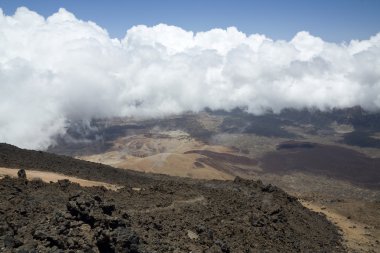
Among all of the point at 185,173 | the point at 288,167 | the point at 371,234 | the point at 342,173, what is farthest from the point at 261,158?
the point at 371,234

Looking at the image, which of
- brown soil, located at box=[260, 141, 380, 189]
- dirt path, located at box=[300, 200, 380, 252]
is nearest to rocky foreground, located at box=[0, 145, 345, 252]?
dirt path, located at box=[300, 200, 380, 252]

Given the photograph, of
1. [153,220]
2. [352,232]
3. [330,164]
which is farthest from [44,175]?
[330,164]

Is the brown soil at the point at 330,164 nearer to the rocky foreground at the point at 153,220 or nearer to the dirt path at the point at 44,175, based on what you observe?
the rocky foreground at the point at 153,220

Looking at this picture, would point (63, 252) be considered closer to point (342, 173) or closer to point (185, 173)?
point (185, 173)

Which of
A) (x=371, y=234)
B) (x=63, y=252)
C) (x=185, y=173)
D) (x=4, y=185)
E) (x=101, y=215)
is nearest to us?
(x=63, y=252)

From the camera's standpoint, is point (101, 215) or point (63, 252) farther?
point (101, 215)

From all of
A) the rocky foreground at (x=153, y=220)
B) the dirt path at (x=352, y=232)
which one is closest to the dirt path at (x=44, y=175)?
the rocky foreground at (x=153, y=220)

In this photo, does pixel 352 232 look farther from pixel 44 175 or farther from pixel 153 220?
pixel 44 175
